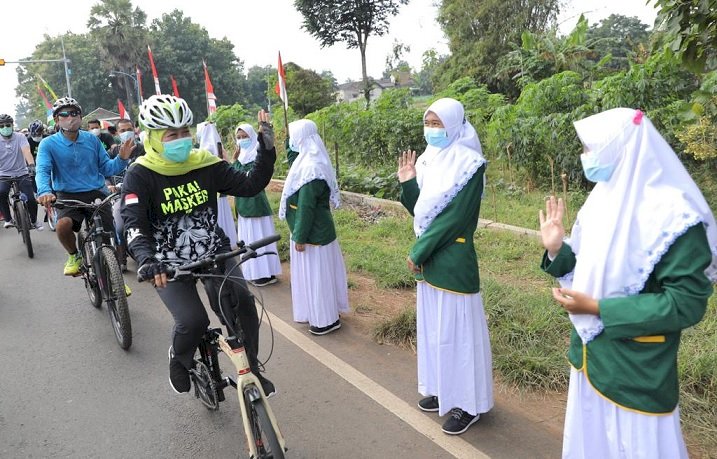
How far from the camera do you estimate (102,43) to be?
204 feet

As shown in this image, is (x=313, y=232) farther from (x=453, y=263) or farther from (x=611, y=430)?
(x=611, y=430)

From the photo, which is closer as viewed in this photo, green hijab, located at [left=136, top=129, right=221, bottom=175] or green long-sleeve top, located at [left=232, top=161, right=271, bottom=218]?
green hijab, located at [left=136, top=129, right=221, bottom=175]

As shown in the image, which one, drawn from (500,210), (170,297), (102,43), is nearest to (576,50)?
(500,210)

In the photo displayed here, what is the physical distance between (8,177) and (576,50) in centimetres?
1160

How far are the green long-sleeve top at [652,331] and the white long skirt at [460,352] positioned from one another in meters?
1.06

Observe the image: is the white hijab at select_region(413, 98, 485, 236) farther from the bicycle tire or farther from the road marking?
the bicycle tire

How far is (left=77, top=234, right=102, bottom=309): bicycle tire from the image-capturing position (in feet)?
18.5

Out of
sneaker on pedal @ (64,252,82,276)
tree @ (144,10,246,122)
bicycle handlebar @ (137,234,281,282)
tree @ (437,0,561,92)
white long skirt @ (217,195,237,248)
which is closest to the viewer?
bicycle handlebar @ (137,234,281,282)

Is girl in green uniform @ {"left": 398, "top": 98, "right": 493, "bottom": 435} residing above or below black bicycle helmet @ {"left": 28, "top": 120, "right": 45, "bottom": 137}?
below

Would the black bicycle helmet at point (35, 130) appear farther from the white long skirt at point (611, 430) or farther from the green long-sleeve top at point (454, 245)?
the white long skirt at point (611, 430)

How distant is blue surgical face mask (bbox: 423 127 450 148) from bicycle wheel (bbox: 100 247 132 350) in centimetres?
307

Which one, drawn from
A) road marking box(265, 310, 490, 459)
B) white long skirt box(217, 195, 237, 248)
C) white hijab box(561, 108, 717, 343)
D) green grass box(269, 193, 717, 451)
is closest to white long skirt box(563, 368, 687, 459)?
white hijab box(561, 108, 717, 343)

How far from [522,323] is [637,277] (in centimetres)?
266

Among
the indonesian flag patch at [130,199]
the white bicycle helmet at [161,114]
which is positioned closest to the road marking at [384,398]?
the indonesian flag patch at [130,199]
